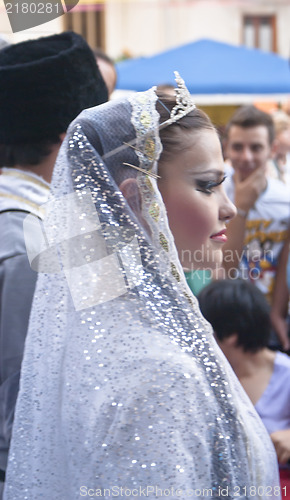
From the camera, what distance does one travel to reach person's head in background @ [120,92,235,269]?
4.67 feet

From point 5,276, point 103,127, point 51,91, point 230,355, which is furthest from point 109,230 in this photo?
point 230,355

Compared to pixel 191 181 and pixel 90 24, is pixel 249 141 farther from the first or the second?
pixel 90 24

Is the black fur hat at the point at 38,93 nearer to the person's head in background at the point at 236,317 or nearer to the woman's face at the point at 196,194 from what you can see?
the woman's face at the point at 196,194

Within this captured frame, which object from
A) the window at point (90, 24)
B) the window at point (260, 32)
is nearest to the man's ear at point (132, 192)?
the window at point (90, 24)

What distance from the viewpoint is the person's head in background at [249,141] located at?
11.4ft

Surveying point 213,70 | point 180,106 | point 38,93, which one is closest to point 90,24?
point 213,70

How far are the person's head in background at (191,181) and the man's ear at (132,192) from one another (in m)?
0.07

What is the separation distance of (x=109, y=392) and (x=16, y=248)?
1.86ft

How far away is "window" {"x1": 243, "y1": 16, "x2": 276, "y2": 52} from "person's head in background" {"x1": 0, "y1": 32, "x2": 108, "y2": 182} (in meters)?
18.0

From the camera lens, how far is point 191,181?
1.43m

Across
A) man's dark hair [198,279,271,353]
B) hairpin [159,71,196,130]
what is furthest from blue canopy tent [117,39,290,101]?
hairpin [159,71,196,130]

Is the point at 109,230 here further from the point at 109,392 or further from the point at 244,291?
the point at 244,291

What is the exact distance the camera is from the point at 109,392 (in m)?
1.17

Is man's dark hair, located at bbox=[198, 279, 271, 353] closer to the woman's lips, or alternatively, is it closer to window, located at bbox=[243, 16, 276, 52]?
the woman's lips
